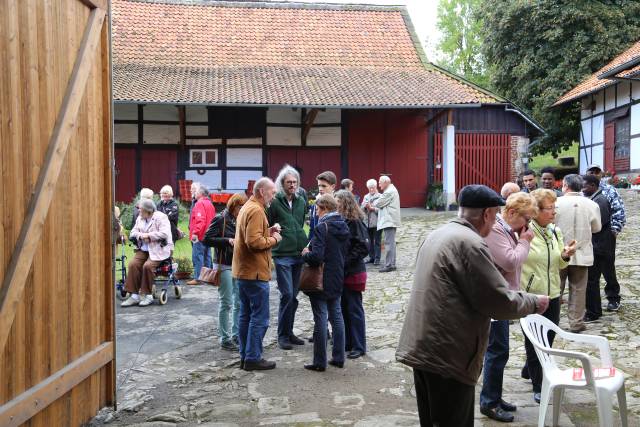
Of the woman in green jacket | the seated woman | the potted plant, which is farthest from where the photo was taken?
the potted plant

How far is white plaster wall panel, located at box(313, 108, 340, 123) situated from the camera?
20438 millimetres

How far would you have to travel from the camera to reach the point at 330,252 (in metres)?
5.97

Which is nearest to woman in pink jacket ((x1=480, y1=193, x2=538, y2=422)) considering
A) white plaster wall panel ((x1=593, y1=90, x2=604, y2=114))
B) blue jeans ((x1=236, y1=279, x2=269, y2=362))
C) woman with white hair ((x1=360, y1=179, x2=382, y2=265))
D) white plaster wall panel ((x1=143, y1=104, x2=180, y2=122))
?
blue jeans ((x1=236, y1=279, x2=269, y2=362))

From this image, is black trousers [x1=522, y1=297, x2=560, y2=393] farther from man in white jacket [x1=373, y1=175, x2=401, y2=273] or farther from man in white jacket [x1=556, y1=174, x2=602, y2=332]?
man in white jacket [x1=373, y1=175, x2=401, y2=273]

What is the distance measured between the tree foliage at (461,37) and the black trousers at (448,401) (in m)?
45.7

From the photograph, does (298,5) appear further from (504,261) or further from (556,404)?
(556,404)

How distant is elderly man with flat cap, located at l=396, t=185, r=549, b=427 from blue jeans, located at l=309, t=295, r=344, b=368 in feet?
8.75

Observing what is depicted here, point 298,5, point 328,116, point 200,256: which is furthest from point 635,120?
point 200,256

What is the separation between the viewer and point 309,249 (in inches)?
241

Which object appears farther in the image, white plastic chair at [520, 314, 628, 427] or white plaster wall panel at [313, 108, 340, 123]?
white plaster wall panel at [313, 108, 340, 123]

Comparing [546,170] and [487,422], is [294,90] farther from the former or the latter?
[487,422]

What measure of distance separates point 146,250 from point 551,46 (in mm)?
22677

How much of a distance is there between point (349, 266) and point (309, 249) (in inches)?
18.9

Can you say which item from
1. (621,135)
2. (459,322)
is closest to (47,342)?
(459,322)
